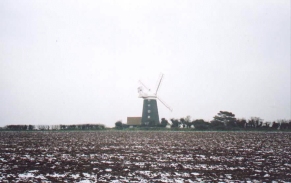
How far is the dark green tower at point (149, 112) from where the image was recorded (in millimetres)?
82812

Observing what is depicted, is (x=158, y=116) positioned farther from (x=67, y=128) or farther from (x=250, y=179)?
(x=250, y=179)

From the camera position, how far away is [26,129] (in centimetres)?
8825

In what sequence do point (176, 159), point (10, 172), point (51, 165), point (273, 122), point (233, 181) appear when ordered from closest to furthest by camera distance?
1. point (233, 181)
2. point (10, 172)
3. point (51, 165)
4. point (176, 159)
5. point (273, 122)

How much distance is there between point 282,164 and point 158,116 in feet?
219

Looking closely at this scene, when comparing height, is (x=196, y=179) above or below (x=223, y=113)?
below

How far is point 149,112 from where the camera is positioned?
272 ft

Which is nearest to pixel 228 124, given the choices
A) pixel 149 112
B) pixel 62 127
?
pixel 149 112

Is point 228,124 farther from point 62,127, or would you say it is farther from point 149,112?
point 62,127

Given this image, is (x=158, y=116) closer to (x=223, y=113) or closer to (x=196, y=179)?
(x=223, y=113)

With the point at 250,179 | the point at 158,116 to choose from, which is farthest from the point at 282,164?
the point at 158,116

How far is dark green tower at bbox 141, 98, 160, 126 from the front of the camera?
82812 millimetres

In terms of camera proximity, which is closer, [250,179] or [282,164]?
[250,179]

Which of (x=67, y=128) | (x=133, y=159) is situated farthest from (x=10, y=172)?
(x=67, y=128)

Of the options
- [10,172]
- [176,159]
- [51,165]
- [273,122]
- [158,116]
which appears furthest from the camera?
[158,116]
